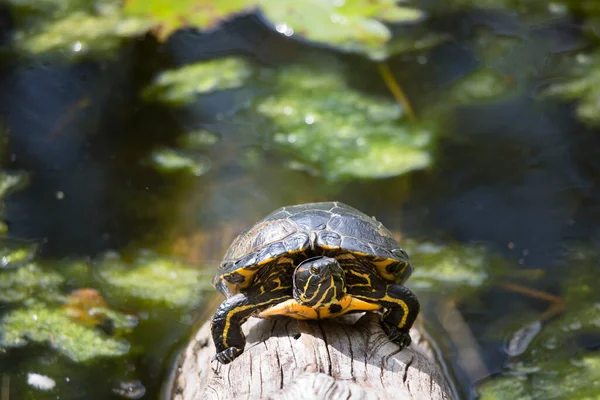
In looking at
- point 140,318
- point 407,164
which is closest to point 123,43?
point 407,164

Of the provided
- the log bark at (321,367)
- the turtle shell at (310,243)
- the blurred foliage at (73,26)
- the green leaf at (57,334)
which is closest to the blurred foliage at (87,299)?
the green leaf at (57,334)

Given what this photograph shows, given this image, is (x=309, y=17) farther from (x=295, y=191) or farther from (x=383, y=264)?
(x=383, y=264)

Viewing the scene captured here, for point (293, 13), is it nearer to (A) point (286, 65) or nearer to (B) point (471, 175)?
(A) point (286, 65)

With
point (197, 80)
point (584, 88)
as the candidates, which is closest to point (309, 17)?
point (197, 80)

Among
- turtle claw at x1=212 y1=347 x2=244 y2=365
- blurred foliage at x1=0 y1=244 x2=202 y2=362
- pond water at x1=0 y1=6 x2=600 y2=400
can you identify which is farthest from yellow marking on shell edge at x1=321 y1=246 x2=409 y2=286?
blurred foliage at x1=0 y1=244 x2=202 y2=362

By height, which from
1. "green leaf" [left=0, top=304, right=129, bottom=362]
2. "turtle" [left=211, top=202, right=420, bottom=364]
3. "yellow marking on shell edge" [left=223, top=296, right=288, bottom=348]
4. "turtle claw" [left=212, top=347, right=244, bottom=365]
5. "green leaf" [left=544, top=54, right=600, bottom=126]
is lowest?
"green leaf" [left=0, top=304, right=129, bottom=362]

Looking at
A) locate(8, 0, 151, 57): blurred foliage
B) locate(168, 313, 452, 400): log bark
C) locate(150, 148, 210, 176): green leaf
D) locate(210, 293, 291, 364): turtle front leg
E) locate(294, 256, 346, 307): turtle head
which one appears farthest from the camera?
locate(8, 0, 151, 57): blurred foliage

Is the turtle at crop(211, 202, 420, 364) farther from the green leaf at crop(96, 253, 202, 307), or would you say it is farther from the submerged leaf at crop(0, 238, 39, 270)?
the submerged leaf at crop(0, 238, 39, 270)
